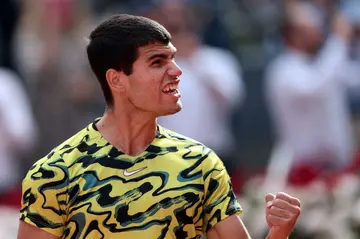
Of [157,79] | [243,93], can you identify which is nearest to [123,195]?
[157,79]

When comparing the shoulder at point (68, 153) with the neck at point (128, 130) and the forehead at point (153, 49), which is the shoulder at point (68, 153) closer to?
the neck at point (128, 130)

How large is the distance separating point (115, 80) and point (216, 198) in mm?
625

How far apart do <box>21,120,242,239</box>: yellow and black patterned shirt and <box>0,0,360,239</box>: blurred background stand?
4.15 m

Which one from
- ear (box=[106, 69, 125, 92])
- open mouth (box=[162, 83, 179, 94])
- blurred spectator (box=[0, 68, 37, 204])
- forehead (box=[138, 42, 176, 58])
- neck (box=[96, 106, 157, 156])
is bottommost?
blurred spectator (box=[0, 68, 37, 204])

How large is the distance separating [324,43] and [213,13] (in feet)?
6.26

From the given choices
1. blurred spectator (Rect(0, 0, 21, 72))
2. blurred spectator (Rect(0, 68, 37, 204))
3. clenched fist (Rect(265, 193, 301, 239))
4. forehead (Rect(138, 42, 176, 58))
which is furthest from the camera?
blurred spectator (Rect(0, 0, 21, 72))

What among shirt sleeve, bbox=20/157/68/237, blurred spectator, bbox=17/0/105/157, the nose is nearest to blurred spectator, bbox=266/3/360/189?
blurred spectator, bbox=17/0/105/157

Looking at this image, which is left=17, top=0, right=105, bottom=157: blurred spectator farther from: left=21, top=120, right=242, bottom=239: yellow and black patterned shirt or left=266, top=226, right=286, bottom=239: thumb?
left=266, top=226, right=286, bottom=239: thumb

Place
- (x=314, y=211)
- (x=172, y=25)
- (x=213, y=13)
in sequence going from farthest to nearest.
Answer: (x=213, y=13) < (x=172, y=25) < (x=314, y=211)

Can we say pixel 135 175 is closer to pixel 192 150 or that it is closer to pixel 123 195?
pixel 123 195

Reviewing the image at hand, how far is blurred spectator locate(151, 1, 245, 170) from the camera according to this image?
10.7 meters

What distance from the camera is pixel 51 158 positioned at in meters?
4.95

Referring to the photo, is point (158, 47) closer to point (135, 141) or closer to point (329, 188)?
point (135, 141)

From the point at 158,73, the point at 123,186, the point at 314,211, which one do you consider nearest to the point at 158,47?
the point at 158,73
